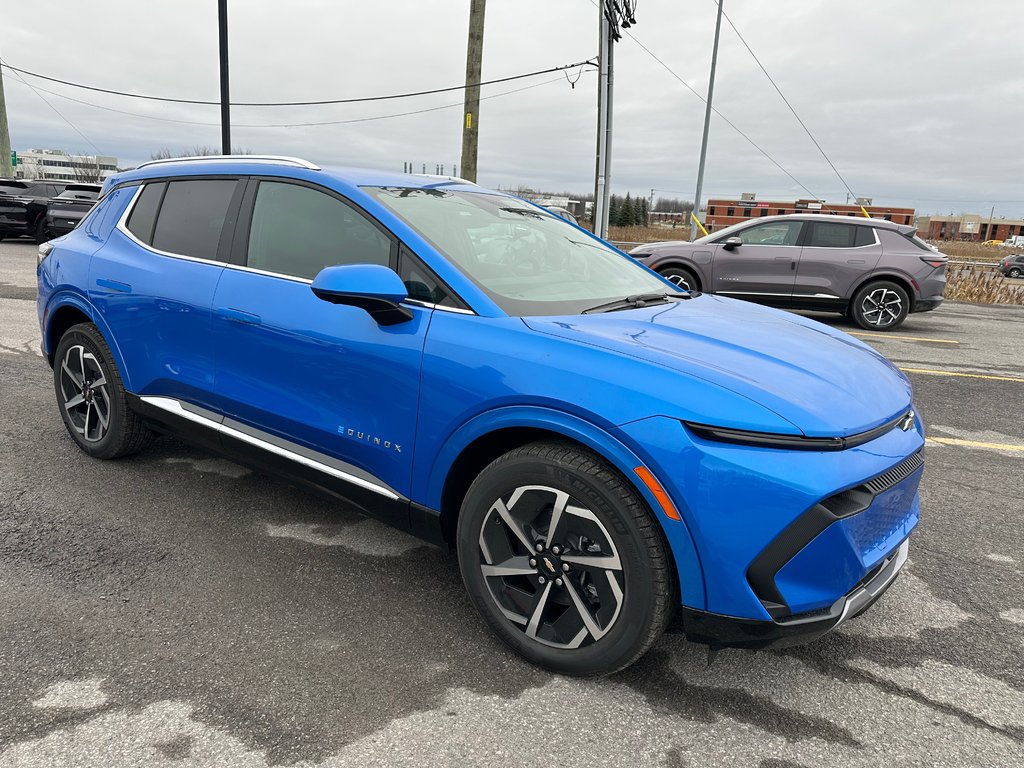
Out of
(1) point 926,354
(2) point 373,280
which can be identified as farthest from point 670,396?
(1) point 926,354

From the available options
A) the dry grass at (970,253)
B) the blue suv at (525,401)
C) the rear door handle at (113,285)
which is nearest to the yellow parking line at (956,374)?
the blue suv at (525,401)

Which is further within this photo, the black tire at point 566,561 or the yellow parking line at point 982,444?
the yellow parking line at point 982,444

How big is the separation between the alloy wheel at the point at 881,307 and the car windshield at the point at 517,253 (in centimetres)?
820

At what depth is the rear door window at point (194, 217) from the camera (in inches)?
132

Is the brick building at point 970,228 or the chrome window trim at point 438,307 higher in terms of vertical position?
the brick building at point 970,228

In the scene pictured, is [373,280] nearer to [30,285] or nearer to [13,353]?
[13,353]

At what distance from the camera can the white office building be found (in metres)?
81.4

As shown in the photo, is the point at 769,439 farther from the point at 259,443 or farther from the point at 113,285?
the point at 113,285

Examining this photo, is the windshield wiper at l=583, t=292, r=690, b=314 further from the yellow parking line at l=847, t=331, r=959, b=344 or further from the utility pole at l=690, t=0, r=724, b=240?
the utility pole at l=690, t=0, r=724, b=240

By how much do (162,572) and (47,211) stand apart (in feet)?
57.8

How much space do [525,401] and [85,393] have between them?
9.99ft

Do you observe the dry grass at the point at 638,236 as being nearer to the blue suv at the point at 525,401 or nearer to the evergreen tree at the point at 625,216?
the blue suv at the point at 525,401

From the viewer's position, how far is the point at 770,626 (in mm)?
1999

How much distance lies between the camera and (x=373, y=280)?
2.46 metres
